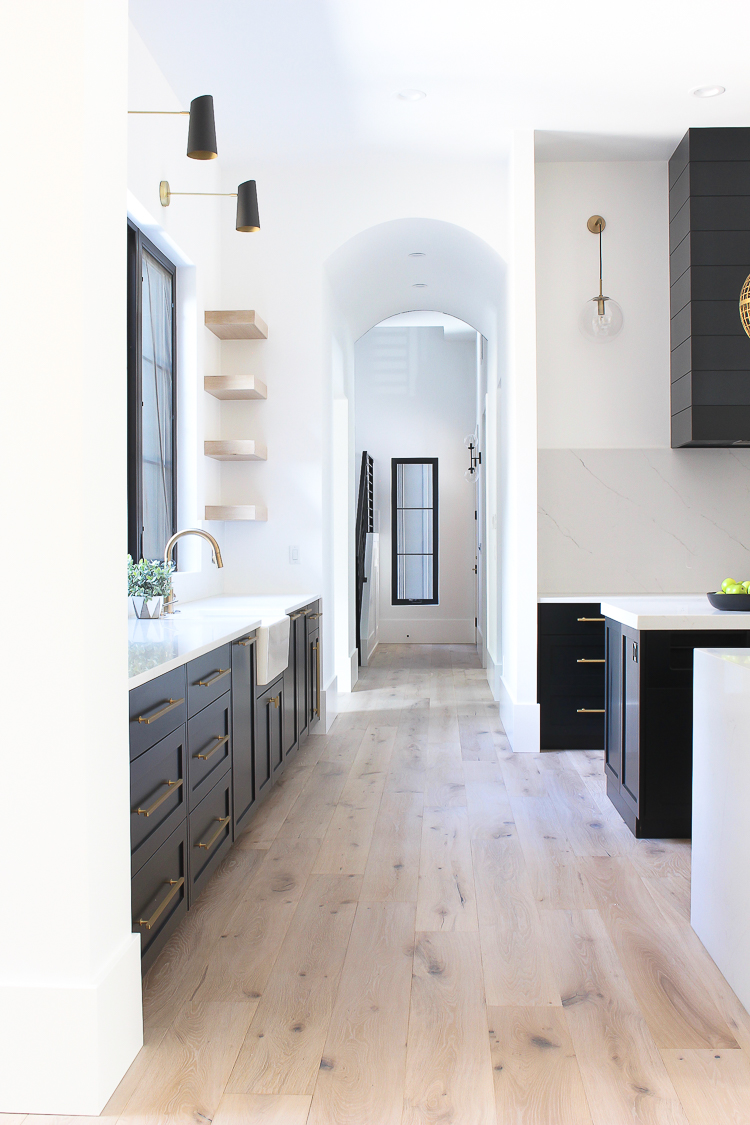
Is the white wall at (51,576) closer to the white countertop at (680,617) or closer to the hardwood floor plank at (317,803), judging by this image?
the hardwood floor plank at (317,803)

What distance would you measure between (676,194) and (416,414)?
503cm

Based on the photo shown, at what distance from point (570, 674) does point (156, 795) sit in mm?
2811

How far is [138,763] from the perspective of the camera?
6.40ft

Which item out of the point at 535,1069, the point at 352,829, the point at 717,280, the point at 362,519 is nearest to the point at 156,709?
the point at 535,1069

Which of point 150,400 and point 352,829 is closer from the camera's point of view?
point 352,829

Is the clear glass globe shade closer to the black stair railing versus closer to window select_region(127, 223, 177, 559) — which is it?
window select_region(127, 223, 177, 559)

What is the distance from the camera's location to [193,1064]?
68.8 inches

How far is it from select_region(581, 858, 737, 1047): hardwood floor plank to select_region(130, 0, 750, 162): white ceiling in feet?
10.5

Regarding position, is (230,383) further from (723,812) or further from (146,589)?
(723,812)

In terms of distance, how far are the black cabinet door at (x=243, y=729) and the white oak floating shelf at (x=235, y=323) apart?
2014mm

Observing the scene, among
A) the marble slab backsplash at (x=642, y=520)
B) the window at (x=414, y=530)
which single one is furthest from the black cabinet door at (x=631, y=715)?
the window at (x=414, y=530)

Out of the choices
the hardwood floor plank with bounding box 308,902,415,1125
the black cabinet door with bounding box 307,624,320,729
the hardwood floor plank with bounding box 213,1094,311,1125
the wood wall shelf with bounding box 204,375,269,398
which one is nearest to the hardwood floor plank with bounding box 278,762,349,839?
the black cabinet door with bounding box 307,624,320,729

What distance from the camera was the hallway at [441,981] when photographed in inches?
64.5

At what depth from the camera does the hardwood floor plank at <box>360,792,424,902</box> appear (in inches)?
104
